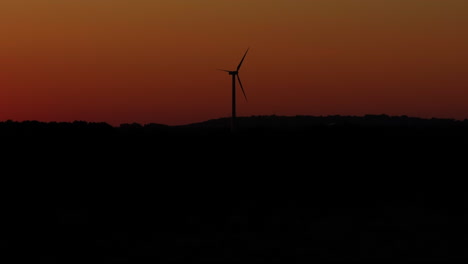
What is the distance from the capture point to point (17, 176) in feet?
207

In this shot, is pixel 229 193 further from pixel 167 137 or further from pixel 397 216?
pixel 167 137

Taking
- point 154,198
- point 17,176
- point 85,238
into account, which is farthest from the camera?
point 17,176

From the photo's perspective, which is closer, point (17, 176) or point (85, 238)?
point (85, 238)

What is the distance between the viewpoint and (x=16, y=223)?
48594mm

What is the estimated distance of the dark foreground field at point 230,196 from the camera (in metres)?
42.4

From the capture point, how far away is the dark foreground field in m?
42.4

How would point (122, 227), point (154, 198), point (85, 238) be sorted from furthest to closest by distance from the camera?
1. point (154, 198)
2. point (122, 227)
3. point (85, 238)

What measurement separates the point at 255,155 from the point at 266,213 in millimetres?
24807

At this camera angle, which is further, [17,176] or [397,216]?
[17,176]

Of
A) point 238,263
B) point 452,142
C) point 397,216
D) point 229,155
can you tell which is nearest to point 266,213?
point 397,216

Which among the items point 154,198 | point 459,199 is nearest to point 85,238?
point 154,198

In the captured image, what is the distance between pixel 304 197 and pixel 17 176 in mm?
17031

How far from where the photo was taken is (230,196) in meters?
61.9

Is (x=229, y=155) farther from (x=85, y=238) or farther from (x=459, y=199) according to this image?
(x=85, y=238)
